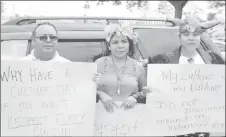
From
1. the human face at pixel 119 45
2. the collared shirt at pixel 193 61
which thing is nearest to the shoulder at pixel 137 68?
the human face at pixel 119 45

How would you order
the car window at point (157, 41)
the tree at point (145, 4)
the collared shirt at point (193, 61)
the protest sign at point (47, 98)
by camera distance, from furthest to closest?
1. the tree at point (145, 4)
2. the car window at point (157, 41)
3. the collared shirt at point (193, 61)
4. the protest sign at point (47, 98)

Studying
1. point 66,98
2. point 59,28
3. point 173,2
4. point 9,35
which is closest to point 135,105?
point 66,98

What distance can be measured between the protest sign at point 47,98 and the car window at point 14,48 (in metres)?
0.38

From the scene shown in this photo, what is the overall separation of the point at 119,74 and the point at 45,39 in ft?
2.00

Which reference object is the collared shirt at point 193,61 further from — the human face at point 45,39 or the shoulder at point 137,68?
the human face at point 45,39

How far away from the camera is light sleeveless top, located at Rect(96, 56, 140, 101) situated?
2494 mm

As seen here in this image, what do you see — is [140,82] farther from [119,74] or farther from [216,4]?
[216,4]

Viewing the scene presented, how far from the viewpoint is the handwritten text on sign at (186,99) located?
8.76 feet

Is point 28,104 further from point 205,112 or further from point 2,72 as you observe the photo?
point 205,112

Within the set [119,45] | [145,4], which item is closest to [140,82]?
[119,45]

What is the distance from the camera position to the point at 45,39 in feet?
7.95

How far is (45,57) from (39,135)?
1.90ft

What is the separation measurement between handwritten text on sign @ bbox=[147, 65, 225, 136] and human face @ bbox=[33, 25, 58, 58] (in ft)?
2.52

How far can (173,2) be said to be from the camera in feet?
52.3
